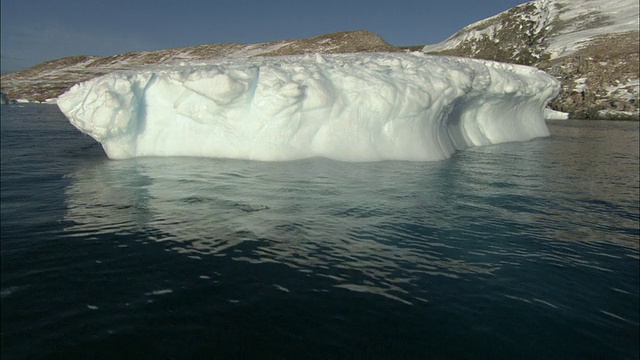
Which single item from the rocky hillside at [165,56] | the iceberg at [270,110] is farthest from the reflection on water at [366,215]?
the rocky hillside at [165,56]

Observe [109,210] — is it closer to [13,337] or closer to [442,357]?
[13,337]

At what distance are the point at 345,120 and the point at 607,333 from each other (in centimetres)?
969

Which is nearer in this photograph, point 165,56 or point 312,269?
point 312,269

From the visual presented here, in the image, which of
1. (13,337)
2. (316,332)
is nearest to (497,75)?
(316,332)

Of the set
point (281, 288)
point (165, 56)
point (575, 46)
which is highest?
point (165, 56)

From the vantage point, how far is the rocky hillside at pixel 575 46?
165 ft

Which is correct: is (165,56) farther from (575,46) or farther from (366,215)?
(366,215)

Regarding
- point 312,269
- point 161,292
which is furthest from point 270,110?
point 161,292

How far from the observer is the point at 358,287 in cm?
477

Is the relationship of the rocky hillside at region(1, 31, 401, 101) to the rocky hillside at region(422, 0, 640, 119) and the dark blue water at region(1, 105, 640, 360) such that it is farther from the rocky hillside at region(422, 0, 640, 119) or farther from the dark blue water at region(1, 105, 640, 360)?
the dark blue water at region(1, 105, 640, 360)

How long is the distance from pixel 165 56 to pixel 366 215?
105 m

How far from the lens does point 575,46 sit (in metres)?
66.2

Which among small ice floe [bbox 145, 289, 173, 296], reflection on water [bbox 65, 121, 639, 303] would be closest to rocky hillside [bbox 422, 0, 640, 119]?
reflection on water [bbox 65, 121, 639, 303]

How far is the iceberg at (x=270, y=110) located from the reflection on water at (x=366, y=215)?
36.5 inches
